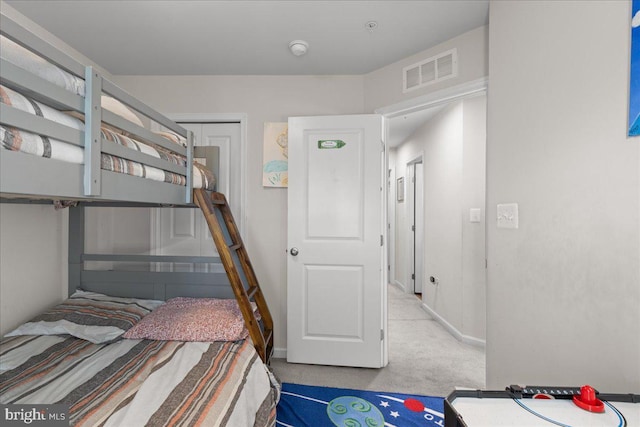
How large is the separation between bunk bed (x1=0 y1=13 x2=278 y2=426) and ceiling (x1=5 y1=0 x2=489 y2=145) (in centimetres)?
76

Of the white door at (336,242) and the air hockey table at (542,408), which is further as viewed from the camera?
the white door at (336,242)

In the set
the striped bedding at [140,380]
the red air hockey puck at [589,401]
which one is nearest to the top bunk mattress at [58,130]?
the striped bedding at [140,380]

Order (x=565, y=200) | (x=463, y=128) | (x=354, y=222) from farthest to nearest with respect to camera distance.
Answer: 1. (x=463, y=128)
2. (x=354, y=222)
3. (x=565, y=200)

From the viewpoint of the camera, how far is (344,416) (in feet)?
6.02

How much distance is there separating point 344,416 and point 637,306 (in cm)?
154

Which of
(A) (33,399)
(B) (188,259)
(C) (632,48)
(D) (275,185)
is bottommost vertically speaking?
(A) (33,399)

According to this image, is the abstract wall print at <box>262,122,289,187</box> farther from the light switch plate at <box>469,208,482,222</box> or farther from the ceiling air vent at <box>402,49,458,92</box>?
the light switch plate at <box>469,208,482,222</box>

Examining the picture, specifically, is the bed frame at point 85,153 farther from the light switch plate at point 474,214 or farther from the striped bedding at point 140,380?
the light switch plate at point 474,214

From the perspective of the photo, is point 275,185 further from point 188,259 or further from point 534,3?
point 534,3

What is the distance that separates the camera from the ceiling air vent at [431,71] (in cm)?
210

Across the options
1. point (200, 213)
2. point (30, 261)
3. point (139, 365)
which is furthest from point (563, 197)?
point (30, 261)

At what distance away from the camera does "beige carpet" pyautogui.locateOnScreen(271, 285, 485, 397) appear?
2.20 meters

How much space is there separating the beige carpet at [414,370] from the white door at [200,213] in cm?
126

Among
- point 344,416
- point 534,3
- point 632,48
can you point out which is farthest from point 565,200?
point 344,416
